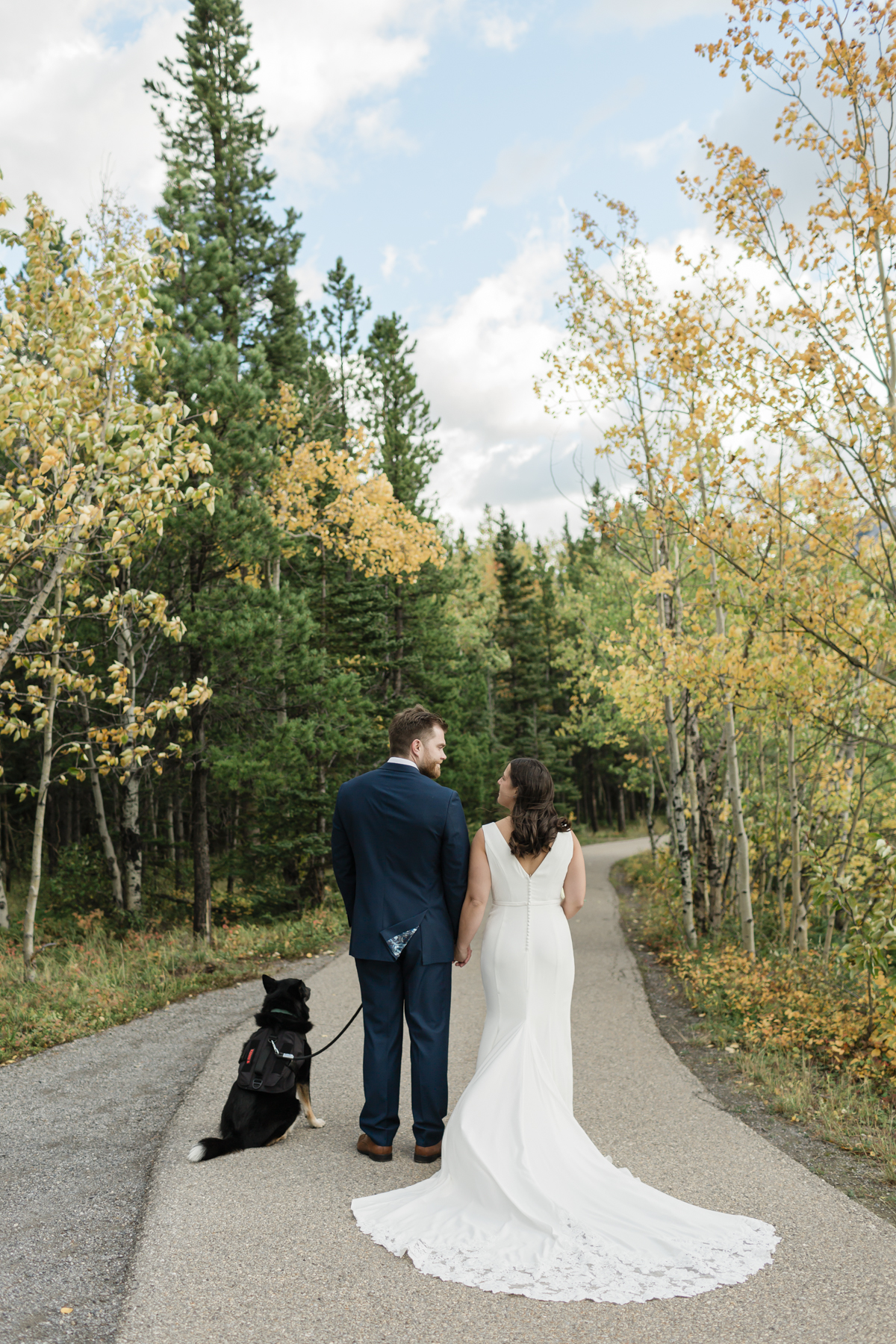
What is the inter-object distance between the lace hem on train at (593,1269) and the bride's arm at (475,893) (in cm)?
136

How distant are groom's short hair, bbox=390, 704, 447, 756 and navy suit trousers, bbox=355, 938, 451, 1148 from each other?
1.02 meters

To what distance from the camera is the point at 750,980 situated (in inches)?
335

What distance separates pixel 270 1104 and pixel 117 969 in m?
5.80

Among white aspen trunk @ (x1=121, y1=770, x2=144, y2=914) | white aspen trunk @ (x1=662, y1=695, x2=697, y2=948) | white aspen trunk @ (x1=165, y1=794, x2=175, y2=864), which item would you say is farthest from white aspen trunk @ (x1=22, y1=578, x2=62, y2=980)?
white aspen trunk @ (x1=165, y1=794, x2=175, y2=864)

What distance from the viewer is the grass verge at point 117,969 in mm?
7609

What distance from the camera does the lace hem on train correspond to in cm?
309

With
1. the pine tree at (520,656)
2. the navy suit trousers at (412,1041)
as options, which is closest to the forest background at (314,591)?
the navy suit trousers at (412,1041)

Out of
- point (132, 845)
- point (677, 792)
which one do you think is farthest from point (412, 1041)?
point (132, 845)

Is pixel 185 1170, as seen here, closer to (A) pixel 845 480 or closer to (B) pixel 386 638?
(A) pixel 845 480

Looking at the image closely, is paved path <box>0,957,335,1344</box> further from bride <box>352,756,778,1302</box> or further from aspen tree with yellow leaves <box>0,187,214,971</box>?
aspen tree with yellow leaves <box>0,187,214,971</box>

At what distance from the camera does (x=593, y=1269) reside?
3205mm

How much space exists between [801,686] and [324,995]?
565 centimetres

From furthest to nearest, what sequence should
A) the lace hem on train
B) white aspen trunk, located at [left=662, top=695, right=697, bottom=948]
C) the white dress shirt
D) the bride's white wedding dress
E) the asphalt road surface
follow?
1. white aspen trunk, located at [left=662, top=695, right=697, bottom=948]
2. the white dress shirt
3. the bride's white wedding dress
4. the lace hem on train
5. the asphalt road surface

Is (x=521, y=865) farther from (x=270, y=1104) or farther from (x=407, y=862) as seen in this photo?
(x=270, y=1104)
